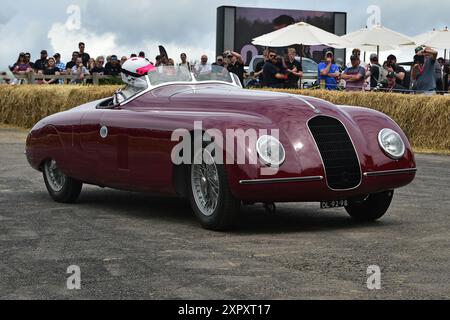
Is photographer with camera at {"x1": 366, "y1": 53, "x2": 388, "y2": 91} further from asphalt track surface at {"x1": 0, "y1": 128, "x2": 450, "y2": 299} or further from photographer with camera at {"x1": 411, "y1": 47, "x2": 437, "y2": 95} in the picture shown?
asphalt track surface at {"x1": 0, "y1": 128, "x2": 450, "y2": 299}

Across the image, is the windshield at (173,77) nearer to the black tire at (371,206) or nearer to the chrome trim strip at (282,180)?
the black tire at (371,206)

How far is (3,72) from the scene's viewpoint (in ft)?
98.9

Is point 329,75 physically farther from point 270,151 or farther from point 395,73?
point 270,151

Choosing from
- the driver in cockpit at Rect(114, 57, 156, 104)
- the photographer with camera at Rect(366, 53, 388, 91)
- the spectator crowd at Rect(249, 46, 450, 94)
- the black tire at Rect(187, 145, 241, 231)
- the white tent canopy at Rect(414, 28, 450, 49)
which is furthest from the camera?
the white tent canopy at Rect(414, 28, 450, 49)

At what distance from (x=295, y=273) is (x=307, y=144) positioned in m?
2.11

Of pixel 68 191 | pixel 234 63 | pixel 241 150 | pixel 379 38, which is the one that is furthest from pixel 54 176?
pixel 379 38

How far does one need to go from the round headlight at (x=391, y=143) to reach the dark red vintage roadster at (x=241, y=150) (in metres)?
0.01

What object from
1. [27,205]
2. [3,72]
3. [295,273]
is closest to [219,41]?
[3,72]

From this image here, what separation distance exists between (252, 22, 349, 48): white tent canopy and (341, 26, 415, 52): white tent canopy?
1.49ft

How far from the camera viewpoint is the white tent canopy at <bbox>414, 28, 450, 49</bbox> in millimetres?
27359

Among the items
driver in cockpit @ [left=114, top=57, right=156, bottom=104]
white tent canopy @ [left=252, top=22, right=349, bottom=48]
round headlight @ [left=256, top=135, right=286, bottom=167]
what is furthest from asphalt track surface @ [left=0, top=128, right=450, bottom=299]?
white tent canopy @ [left=252, top=22, right=349, bottom=48]
